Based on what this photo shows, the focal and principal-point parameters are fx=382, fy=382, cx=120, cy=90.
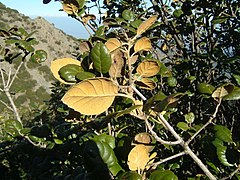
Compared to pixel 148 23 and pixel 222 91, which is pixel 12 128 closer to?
pixel 148 23

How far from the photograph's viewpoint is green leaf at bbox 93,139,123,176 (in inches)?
47.1

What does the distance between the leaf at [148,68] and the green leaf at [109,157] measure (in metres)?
0.29

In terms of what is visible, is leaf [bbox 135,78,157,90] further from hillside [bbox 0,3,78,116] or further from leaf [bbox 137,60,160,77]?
hillside [bbox 0,3,78,116]

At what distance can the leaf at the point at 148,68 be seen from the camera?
1.09 m

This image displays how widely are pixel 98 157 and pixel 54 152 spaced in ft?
3.78

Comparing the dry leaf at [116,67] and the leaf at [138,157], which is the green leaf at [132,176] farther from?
the dry leaf at [116,67]

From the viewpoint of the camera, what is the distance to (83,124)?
5.48 feet

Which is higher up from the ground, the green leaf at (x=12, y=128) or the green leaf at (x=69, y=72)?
the green leaf at (x=69, y=72)

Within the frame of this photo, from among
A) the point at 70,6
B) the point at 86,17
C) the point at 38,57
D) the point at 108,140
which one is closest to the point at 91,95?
the point at 108,140

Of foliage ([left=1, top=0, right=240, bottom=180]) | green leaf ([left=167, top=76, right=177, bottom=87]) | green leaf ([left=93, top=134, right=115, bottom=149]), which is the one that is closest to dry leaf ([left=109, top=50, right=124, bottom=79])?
foliage ([left=1, top=0, right=240, bottom=180])

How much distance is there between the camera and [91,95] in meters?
0.91

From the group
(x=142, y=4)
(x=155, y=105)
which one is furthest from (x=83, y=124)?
(x=142, y=4)

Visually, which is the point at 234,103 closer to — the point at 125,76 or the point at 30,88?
the point at 125,76

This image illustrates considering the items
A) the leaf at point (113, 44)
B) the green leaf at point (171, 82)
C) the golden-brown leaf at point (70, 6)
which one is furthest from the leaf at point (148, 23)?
the green leaf at point (171, 82)
